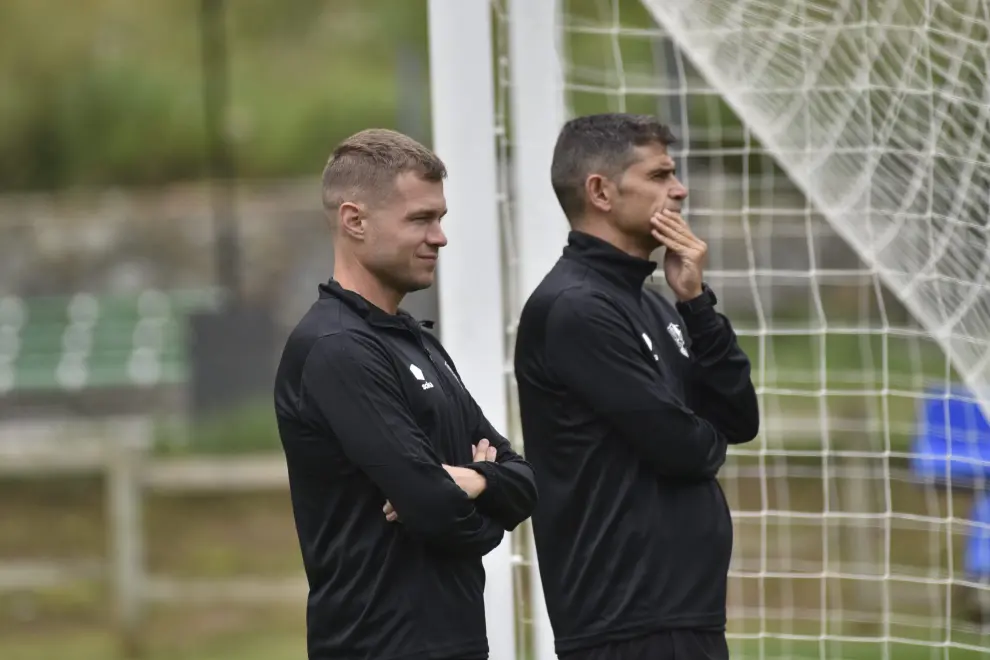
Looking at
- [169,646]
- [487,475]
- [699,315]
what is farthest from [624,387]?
[169,646]

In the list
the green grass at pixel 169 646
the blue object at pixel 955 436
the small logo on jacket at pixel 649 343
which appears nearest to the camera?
the small logo on jacket at pixel 649 343

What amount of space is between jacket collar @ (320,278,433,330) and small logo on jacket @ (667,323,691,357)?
0.71 meters

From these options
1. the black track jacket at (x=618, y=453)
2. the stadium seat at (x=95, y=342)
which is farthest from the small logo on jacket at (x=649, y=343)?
the stadium seat at (x=95, y=342)

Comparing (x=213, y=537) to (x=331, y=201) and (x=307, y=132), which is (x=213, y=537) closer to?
(x=331, y=201)

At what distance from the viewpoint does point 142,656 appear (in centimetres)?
717

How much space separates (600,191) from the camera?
291 cm

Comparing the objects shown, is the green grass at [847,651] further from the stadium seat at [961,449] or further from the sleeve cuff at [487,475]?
the sleeve cuff at [487,475]

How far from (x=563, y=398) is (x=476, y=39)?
38.3 inches

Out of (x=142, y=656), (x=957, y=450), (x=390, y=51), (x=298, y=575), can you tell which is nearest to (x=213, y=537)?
(x=298, y=575)

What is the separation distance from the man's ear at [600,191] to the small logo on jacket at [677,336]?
27 cm

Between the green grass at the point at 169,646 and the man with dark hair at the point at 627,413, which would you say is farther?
the green grass at the point at 169,646

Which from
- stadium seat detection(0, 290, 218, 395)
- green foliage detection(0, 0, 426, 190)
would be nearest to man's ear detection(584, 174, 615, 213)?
stadium seat detection(0, 290, 218, 395)

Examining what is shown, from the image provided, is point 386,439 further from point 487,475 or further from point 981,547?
point 981,547

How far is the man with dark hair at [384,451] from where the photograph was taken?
2258mm
